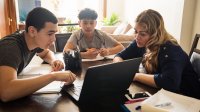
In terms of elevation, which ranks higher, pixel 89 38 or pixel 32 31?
pixel 32 31

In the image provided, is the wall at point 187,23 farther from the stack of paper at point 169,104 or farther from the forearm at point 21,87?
the forearm at point 21,87

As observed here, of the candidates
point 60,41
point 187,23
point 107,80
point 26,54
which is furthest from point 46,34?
point 187,23

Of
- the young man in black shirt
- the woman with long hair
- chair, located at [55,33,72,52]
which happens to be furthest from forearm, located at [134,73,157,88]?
chair, located at [55,33,72,52]

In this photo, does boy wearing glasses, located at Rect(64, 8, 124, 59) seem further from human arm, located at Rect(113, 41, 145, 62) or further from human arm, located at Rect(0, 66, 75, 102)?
human arm, located at Rect(0, 66, 75, 102)

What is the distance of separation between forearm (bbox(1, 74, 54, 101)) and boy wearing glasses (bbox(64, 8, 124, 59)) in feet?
3.30

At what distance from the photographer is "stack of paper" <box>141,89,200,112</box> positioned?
82 cm

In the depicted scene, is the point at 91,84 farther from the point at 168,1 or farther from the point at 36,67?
the point at 168,1

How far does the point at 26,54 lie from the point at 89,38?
0.98 m

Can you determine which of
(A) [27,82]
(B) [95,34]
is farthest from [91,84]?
(B) [95,34]

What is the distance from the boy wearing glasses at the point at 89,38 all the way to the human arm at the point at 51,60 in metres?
0.32

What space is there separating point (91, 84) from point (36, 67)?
2.90 feet

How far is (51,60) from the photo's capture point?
66.8 inches

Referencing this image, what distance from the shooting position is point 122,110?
968 millimetres

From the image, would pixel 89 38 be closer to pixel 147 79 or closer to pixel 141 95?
pixel 147 79
